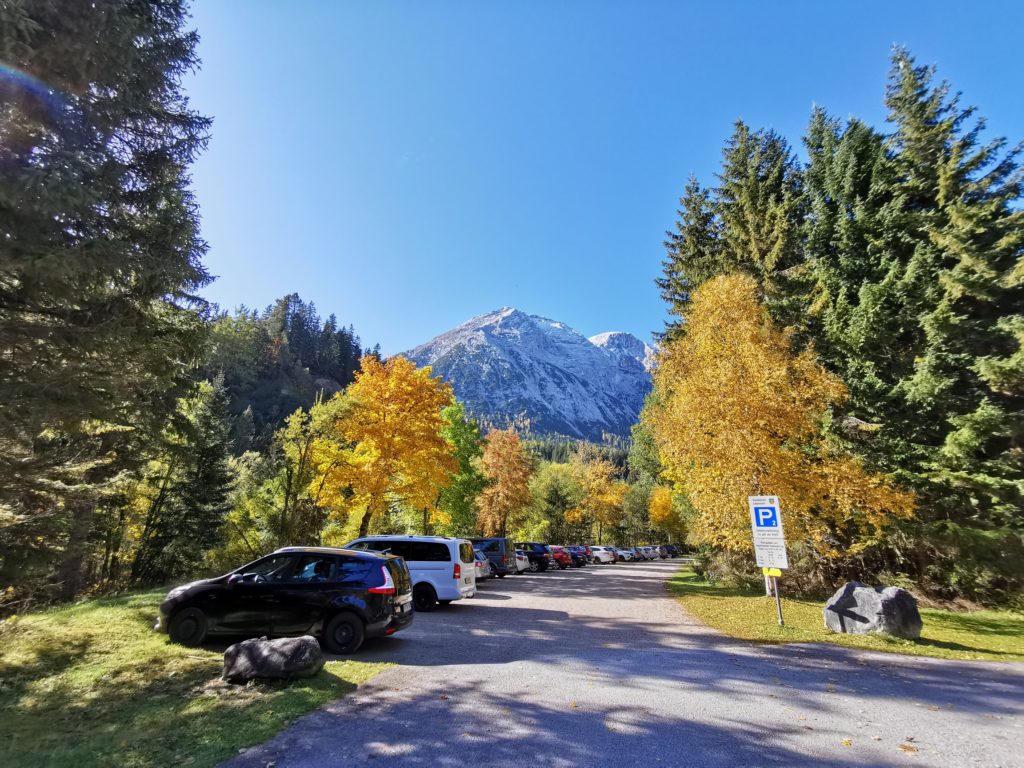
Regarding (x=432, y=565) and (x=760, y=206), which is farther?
(x=760, y=206)

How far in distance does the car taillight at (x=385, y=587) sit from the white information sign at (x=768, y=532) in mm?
8552

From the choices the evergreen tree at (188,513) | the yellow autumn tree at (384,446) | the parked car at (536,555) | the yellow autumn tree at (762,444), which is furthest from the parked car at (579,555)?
the evergreen tree at (188,513)

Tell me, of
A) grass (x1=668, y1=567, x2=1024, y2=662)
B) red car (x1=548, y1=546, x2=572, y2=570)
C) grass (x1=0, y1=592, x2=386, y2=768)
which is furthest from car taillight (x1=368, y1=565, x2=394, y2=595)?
red car (x1=548, y1=546, x2=572, y2=570)

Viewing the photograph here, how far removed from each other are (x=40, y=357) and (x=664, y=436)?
14.4 m

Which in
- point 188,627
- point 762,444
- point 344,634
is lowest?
point 344,634

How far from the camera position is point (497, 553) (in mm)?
24594

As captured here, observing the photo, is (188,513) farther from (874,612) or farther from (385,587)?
(874,612)

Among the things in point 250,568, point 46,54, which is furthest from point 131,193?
point 250,568

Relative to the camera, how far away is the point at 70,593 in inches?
560

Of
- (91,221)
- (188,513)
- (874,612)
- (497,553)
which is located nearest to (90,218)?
(91,221)

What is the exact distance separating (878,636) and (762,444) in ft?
16.6

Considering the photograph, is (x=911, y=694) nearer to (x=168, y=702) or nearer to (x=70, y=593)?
(x=168, y=702)

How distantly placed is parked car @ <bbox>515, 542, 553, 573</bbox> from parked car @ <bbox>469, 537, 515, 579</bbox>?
15.9 ft

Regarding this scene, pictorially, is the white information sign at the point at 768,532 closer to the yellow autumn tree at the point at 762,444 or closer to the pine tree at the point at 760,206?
the yellow autumn tree at the point at 762,444
